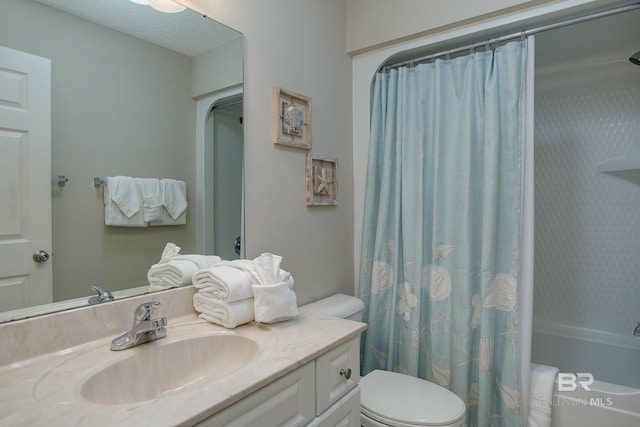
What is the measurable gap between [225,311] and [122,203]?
0.48 m

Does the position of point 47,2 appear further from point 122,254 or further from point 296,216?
point 296,216

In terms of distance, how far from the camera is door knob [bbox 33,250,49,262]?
36.9 inches

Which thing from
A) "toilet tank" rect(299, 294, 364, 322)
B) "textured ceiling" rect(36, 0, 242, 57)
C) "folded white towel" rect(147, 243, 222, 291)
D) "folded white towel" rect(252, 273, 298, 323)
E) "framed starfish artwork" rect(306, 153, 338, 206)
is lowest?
"toilet tank" rect(299, 294, 364, 322)

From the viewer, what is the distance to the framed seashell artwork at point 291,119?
1553 mm

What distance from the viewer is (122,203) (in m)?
1.10

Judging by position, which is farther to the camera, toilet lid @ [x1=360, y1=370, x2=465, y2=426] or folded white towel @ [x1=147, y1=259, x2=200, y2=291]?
toilet lid @ [x1=360, y1=370, x2=465, y2=426]

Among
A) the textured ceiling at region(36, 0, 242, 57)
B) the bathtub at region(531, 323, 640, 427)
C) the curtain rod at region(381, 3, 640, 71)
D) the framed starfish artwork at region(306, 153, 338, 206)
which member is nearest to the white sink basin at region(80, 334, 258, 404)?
the framed starfish artwork at region(306, 153, 338, 206)

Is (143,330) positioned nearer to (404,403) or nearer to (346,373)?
(346,373)

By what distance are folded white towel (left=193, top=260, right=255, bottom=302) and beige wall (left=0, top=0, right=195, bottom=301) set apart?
6.3 inches

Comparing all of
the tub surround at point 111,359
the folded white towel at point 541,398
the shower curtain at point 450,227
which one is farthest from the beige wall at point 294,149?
the folded white towel at point 541,398

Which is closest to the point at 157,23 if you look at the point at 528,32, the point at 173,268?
the point at 173,268

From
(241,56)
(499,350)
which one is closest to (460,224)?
(499,350)

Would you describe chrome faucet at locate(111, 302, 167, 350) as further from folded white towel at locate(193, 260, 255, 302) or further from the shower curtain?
the shower curtain
